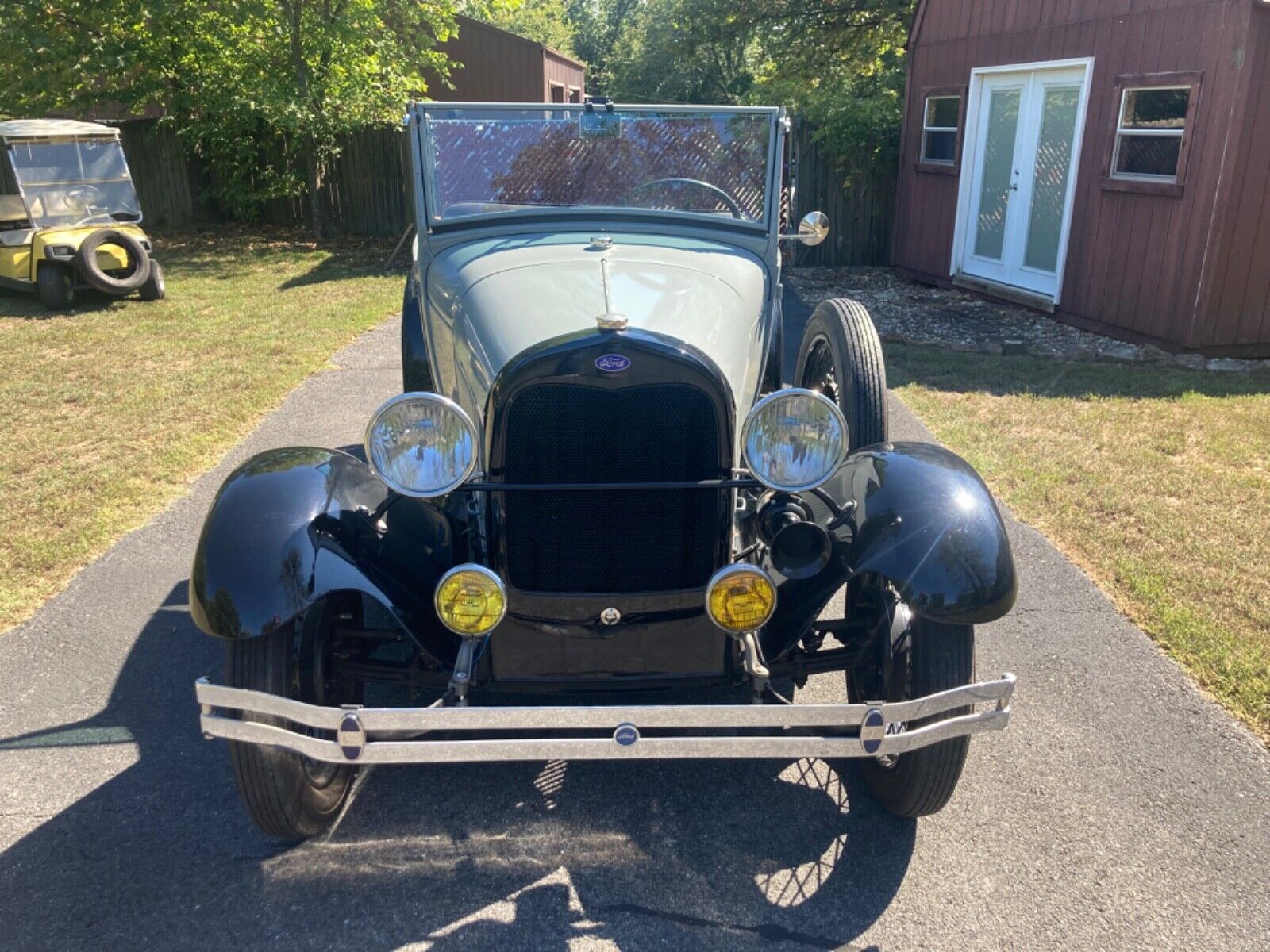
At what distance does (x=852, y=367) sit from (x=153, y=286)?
335 inches

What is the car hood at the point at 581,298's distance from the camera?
2.85 metres

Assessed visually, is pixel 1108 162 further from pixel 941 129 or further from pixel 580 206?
pixel 580 206

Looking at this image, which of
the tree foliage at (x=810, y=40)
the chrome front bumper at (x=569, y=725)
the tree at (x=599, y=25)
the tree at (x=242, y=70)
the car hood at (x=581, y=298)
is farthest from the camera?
the tree at (x=599, y=25)

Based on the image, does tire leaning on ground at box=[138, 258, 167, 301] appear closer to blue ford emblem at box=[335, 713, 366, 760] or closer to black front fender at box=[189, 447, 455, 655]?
black front fender at box=[189, 447, 455, 655]

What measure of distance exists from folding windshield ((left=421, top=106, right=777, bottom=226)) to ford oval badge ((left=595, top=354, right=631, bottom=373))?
1.52 meters

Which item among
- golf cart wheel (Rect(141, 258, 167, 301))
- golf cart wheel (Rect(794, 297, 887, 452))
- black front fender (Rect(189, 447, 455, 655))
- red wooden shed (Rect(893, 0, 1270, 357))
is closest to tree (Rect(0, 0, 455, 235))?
golf cart wheel (Rect(141, 258, 167, 301))

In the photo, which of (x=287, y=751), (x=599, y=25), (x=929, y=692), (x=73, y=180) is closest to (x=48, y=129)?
(x=73, y=180)

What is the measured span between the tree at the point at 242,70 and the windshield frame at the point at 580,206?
10.4 meters

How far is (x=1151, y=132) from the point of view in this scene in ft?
26.6

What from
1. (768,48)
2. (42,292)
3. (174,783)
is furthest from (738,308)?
(768,48)

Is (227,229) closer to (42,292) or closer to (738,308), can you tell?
(42,292)

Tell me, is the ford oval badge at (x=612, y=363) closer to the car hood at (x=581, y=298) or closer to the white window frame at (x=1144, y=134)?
the car hood at (x=581, y=298)

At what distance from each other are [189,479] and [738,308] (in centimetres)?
335

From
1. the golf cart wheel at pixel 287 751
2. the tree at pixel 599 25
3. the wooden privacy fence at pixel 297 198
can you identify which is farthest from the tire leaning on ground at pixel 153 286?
the tree at pixel 599 25
